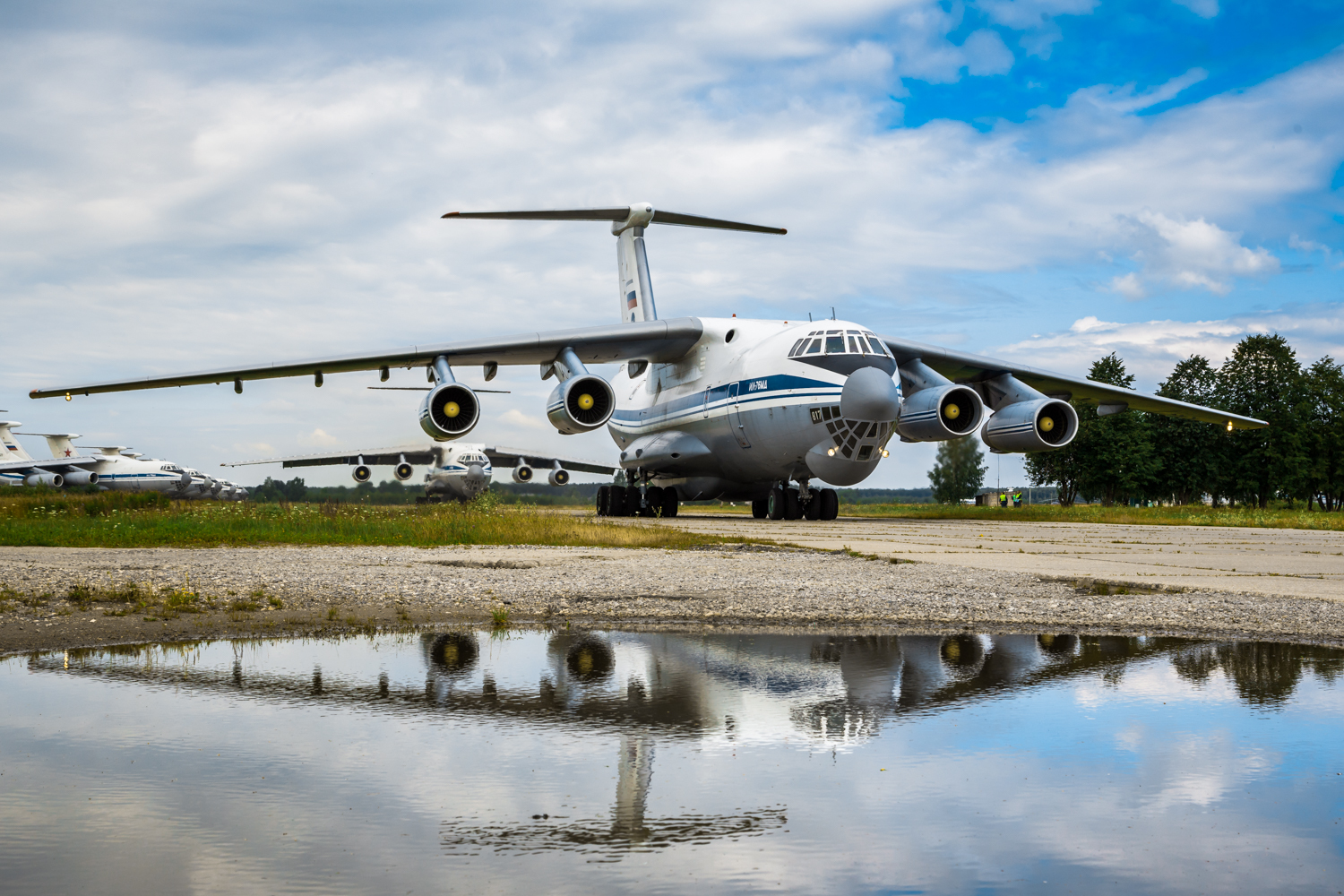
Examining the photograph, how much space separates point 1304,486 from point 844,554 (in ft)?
181

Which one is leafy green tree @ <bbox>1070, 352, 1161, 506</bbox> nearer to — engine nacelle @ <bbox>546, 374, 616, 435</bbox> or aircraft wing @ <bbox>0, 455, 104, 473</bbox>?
engine nacelle @ <bbox>546, 374, 616, 435</bbox>

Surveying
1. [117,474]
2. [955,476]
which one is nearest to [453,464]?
[117,474]

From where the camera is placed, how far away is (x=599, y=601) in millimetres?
6125

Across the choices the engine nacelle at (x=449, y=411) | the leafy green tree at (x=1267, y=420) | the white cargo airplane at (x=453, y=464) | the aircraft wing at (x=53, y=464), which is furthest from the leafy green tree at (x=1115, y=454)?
the aircraft wing at (x=53, y=464)

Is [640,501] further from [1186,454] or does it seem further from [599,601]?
[1186,454]

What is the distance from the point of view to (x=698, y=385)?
779 inches

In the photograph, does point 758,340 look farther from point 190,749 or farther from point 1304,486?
point 1304,486

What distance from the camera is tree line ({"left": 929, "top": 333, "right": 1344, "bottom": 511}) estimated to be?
50.5m

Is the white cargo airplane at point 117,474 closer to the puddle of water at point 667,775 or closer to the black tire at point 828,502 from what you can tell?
the black tire at point 828,502

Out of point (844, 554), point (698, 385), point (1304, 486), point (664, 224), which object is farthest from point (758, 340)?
point (1304, 486)

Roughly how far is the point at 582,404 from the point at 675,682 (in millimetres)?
13400

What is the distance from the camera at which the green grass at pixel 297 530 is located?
11602mm

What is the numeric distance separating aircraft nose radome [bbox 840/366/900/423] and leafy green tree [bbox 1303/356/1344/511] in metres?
47.5

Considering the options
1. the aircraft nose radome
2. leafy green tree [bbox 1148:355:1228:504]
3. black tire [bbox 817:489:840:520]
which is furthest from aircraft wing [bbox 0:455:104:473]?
leafy green tree [bbox 1148:355:1228:504]
